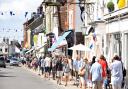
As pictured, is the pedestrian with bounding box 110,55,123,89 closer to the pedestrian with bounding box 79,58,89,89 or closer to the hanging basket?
→ the pedestrian with bounding box 79,58,89,89

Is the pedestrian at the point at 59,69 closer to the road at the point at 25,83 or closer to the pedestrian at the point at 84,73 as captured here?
the road at the point at 25,83

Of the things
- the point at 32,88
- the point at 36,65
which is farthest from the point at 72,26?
the point at 32,88

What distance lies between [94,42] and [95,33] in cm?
175

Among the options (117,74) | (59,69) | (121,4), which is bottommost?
(59,69)

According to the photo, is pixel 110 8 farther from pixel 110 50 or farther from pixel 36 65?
pixel 36 65

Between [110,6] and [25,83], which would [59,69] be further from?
[110,6]

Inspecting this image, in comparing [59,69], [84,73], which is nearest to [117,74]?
[84,73]

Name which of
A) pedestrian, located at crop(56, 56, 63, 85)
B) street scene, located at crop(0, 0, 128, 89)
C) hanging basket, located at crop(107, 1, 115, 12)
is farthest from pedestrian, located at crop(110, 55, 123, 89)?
pedestrian, located at crop(56, 56, 63, 85)

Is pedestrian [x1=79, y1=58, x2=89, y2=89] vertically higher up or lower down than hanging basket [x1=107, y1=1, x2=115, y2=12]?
lower down

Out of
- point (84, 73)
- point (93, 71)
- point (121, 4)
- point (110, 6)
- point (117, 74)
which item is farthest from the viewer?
point (110, 6)

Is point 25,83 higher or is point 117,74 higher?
point 117,74

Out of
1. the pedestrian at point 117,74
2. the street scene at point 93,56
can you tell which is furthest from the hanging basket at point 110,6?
the pedestrian at point 117,74

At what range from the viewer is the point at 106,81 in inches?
985

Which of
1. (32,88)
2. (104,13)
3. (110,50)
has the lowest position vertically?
(32,88)
